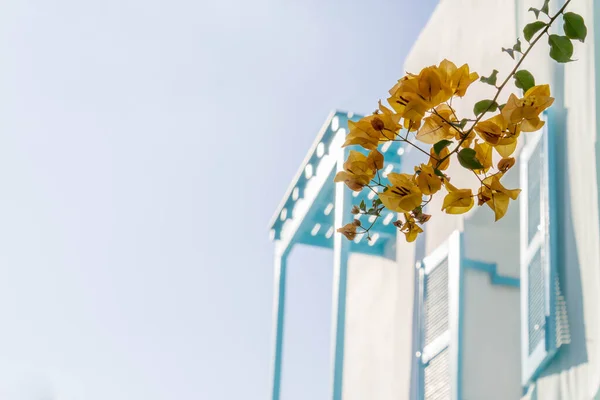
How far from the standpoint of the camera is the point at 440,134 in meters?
0.87

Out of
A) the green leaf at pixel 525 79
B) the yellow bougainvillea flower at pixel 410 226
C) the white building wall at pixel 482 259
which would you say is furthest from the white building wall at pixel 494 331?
the green leaf at pixel 525 79

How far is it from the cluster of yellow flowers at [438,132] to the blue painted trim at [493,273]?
151 inches

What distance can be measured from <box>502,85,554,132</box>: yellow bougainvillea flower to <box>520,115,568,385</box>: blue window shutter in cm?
286

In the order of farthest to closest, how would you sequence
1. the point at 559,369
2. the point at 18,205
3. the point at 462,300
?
the point at 18,205
the point at 462,300
the point at 559,369

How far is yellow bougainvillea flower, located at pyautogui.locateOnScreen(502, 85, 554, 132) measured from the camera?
0.82 meters

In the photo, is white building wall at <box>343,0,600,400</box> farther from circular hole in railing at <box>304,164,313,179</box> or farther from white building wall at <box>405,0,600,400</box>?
circular hole in railing at <box>304,164,313,179</box>

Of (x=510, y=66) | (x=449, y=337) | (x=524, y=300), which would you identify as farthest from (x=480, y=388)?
(x=510, y=66)

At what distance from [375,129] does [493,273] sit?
156 inches

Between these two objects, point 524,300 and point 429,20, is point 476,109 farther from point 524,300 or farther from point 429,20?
point 429,20

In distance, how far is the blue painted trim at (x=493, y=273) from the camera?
4699mm

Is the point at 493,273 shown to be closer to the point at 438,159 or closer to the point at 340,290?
the point at 340,290

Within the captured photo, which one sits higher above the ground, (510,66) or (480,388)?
(510,66)

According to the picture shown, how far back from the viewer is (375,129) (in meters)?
0.87

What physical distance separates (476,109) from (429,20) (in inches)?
227
